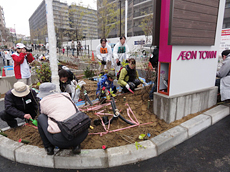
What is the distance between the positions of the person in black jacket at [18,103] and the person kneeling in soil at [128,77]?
7.25ft

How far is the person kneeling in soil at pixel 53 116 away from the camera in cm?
197

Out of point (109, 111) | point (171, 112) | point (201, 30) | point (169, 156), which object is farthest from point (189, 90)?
point (109, 111)

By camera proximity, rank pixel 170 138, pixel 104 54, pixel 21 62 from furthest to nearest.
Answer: pixel 104 54 → pixel 21 62 → pixel 170 138

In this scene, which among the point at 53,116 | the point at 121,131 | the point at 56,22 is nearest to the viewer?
the point at 53,116

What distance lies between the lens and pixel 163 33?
2.86 metres

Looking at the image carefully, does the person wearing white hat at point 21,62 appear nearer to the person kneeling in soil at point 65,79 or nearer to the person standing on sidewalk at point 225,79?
the person kneeling in soil at point 65,79

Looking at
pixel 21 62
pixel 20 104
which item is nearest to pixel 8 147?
pixel 20 104

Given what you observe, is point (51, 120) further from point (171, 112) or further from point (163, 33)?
point (163, 33)

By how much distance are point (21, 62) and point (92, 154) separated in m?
4.00

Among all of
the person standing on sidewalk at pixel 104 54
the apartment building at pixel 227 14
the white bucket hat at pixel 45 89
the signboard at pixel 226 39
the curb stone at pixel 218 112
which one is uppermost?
the apartment building at pixel 227 14

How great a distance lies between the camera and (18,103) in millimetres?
2977

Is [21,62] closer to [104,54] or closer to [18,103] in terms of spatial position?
[18,103]

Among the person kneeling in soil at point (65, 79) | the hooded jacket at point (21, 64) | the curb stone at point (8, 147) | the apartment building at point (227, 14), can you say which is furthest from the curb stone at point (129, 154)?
the apartment building at point (227, 14)

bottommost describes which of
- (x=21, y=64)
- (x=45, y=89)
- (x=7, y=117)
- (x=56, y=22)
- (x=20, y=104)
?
(x=7, y=117)
